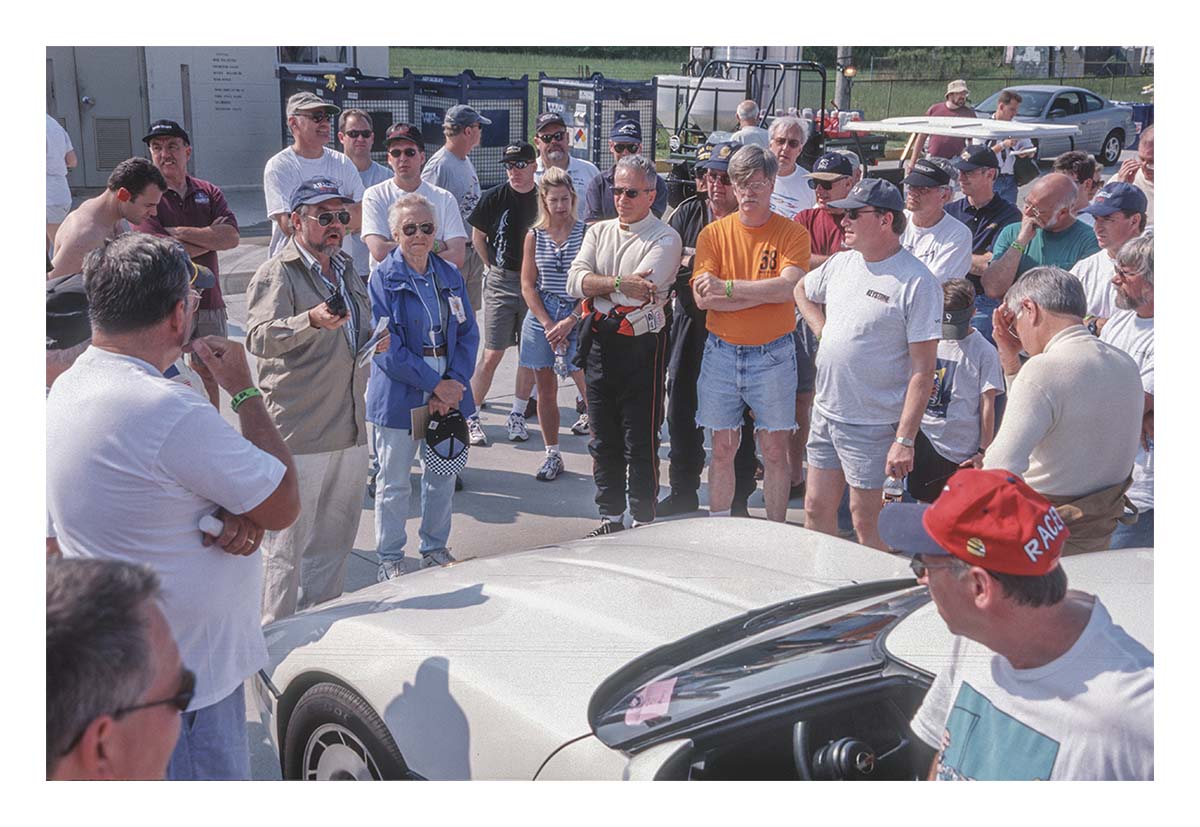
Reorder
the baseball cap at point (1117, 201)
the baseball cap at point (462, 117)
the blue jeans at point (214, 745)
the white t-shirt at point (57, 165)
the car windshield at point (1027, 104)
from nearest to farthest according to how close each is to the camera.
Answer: the blue jeans at point (214, 745) → the white t-shirt at point (57, 165) → the car windshield at point (1027, 104) → the baseball cap at point (1117, 201) → the baseball cap at point (462, 117)

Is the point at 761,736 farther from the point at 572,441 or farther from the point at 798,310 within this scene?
the point at 572,441

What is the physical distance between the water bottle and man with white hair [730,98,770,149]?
2.75 m

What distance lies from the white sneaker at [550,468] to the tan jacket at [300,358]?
1.61 metres

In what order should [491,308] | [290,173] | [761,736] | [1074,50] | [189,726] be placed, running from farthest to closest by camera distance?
1. [491,308]
2. [290,173]
3. [1074,50]
4. [189,726]
5. [761,736]

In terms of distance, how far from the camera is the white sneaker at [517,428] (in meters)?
6.11

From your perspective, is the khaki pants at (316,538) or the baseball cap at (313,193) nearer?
the baseball cap at (313,193)

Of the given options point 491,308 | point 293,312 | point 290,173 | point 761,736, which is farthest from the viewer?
point 491,308

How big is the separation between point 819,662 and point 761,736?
0.22 metres

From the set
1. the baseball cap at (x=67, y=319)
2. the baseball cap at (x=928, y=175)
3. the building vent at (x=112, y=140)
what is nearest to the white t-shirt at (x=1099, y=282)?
the baseball cap at (x=928, y=175)

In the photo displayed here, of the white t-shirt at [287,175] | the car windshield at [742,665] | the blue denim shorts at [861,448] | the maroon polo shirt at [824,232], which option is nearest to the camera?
the car windshield at [742,665]

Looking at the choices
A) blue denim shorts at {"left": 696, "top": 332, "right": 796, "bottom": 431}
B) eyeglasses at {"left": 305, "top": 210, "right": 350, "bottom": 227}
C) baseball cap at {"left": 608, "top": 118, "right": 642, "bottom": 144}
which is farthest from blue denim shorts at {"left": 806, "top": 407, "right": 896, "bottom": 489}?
baseball cap at {"left": 608, "top": 118, "right": 642, "bottom": 144}

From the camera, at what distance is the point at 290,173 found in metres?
4.75

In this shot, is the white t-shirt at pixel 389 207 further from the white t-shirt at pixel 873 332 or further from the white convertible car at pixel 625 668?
the white convertible car at pixel 625 668

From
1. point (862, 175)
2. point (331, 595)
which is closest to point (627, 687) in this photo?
point (331, 595)
